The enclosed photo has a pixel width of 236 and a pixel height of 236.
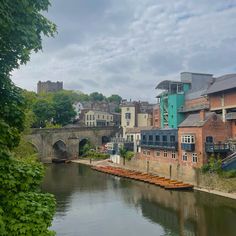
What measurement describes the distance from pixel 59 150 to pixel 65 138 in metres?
6.27

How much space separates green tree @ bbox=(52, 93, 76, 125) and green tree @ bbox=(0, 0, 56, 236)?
86.6 meters

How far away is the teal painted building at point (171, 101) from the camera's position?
5803 cm

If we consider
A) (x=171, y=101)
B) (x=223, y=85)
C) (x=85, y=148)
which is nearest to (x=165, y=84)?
(x=171, y=101)

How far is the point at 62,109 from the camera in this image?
3812 inches

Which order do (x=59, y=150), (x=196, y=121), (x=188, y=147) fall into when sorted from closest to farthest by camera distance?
(x=188, y=147) → (x=196, y=121) → (x=59, y=150)

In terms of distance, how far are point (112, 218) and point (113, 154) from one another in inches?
1482

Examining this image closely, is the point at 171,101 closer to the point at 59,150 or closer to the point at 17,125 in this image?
the point at 59,150

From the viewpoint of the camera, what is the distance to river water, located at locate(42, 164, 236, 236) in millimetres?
25891

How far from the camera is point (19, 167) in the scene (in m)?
9.22

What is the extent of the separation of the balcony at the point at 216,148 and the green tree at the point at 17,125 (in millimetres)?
31400

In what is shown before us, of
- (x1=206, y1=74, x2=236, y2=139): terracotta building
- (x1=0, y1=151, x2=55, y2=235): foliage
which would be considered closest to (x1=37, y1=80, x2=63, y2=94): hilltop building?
(x1=206, y1=74, x2=236, y2=139): terracotta building

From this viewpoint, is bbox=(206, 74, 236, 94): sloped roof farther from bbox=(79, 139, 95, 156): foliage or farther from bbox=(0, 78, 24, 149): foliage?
bbox=(0, 78, 24, 149): foliage

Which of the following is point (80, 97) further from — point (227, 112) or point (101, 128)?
point (227, 112)

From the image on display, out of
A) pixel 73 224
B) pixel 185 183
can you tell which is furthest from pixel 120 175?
pixel 73 224
